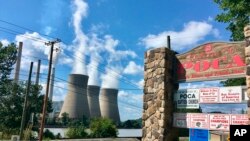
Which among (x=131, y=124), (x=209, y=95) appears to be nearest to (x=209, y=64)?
(x=209, y=95)

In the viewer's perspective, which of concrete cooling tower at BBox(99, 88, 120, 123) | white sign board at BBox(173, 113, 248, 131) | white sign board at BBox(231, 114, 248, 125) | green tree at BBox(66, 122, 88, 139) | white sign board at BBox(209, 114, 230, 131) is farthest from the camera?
concrete cooling tower at BBox(99, 88, 120, 123)

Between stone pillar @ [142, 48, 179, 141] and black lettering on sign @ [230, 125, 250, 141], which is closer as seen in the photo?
black lettering on sign @ [230, 125, 250, 141]

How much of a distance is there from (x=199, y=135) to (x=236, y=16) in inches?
423

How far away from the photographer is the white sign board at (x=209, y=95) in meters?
10.8

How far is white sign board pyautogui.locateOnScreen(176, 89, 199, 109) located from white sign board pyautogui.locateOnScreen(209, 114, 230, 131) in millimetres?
807

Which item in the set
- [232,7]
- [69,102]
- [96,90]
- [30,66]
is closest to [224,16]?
[232,7]

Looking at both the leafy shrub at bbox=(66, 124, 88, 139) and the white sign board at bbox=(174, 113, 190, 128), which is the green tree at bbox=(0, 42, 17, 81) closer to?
the leafy shrub at bbox=(66, 124, 88, 139)

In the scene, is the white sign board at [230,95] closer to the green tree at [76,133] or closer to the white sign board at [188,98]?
the white sign board at [188,98]

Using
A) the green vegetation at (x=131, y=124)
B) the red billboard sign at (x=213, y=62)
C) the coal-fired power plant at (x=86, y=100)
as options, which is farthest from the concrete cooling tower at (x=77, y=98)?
the red billboard sign at (x=213, y=62)

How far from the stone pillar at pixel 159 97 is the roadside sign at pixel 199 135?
3.07 ft

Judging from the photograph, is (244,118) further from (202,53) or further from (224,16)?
(224,16)

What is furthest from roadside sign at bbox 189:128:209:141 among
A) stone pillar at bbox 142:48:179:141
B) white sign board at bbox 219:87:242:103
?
white sign board at bbox 219:87:242:103

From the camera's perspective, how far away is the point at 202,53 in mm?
11641

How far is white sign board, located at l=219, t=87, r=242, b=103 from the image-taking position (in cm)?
1012
